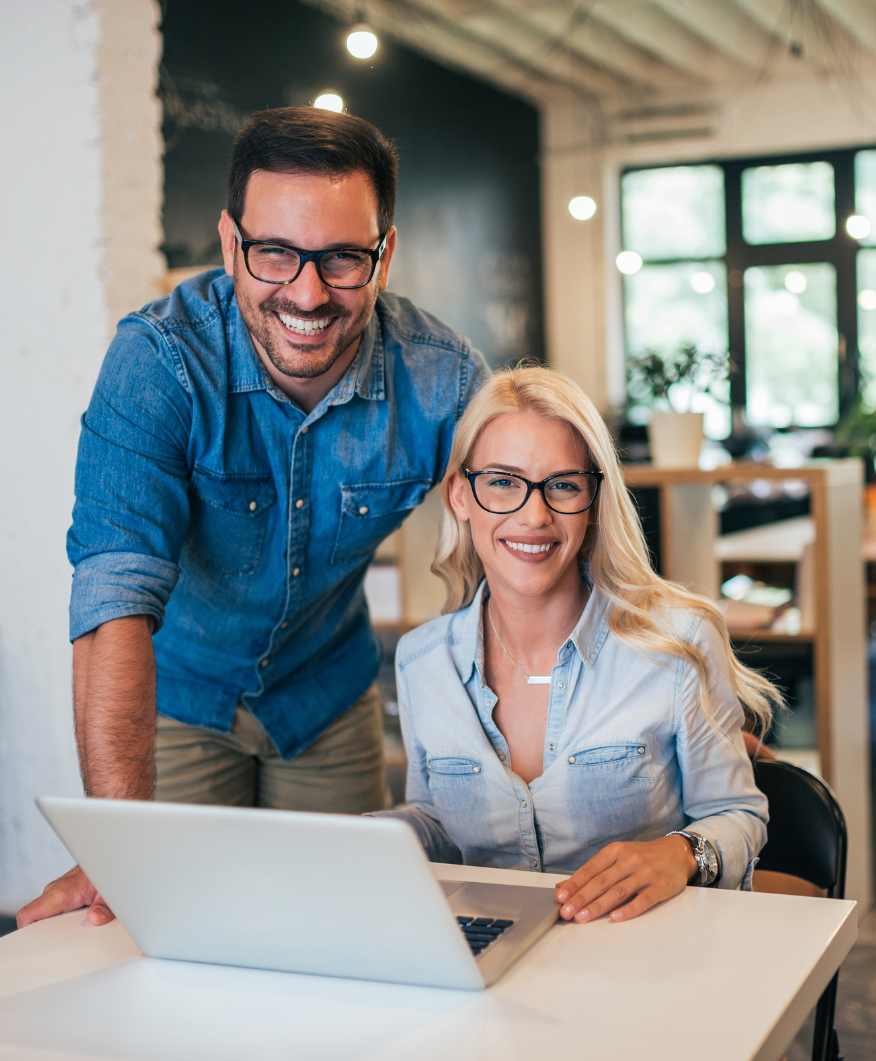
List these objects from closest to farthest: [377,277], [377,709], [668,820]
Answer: [668,820]
[377,277]
[377,709]

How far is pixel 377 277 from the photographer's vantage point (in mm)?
1732

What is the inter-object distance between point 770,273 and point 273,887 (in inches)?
354

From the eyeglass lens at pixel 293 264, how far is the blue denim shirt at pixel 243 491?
166 millimetres

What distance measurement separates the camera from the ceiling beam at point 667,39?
735 centimetres

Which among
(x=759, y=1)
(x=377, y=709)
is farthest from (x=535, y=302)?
(x=377, y=709)

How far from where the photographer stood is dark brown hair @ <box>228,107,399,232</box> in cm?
162

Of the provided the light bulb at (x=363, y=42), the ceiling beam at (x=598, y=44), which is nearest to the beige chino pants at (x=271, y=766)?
the light bulb at (x=363, y=42)

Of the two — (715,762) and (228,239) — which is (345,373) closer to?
(228,239)

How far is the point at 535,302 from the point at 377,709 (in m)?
7.49

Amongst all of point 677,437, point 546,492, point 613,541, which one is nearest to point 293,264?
point 546,492

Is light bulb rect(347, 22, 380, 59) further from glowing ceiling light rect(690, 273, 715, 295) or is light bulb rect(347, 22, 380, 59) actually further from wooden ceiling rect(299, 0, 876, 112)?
glowing ceiling light rect(690, 273, 715, 295)

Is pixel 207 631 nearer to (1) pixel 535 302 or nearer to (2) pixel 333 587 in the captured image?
(2) pixel 333 587

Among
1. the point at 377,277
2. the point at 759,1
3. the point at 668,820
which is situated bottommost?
the point at 668,820

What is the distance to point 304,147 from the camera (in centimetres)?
162
